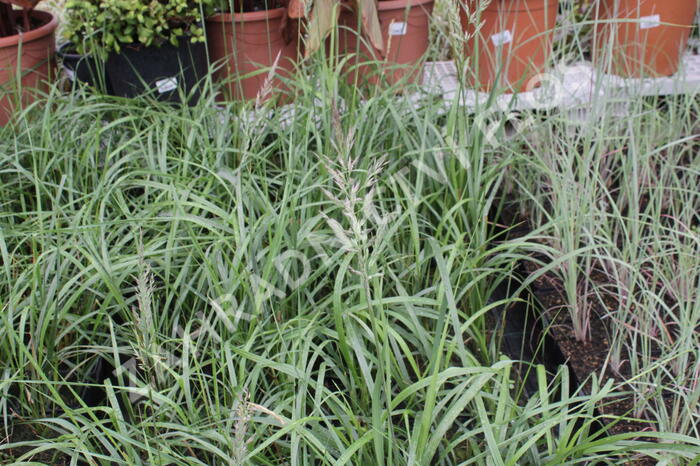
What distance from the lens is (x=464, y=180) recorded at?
68.4 inches

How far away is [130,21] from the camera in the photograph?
2.25 meters

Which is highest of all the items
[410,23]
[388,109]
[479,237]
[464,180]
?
[410,23]

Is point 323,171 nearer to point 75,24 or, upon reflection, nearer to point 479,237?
point 479,237

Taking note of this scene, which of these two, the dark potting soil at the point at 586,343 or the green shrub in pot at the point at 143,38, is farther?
the green shrub in pot at the point at 143,38

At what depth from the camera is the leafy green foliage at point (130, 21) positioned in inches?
86.9

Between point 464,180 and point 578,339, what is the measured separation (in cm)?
47

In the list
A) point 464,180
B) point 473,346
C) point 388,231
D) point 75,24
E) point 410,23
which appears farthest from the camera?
point 410,23

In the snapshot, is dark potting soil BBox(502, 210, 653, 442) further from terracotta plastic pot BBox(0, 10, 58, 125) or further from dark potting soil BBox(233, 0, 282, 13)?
terracotta plastic pot BBox(0, 10, 58, 125)

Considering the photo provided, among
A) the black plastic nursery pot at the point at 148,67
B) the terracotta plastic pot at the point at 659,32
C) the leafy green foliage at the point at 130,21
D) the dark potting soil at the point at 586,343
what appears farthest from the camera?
the terracotta plastic pot at the point at 659,32

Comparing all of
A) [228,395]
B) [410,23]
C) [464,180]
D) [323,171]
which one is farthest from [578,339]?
[410,23]

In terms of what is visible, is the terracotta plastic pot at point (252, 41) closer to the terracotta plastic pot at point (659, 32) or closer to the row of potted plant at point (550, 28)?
the row of potted plant at point (550, 28)

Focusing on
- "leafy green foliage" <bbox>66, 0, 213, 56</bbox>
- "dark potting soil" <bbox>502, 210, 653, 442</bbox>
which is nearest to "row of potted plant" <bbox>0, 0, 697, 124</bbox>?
"leafy green foliage" <bbox>66, 0, 213, 56</bbox>

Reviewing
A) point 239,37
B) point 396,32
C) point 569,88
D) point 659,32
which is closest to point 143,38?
point 239,37

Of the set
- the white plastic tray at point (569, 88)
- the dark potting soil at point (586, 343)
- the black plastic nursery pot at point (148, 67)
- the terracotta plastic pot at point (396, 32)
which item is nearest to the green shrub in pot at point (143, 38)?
the black plastic nursery pot at point (148, 67)
